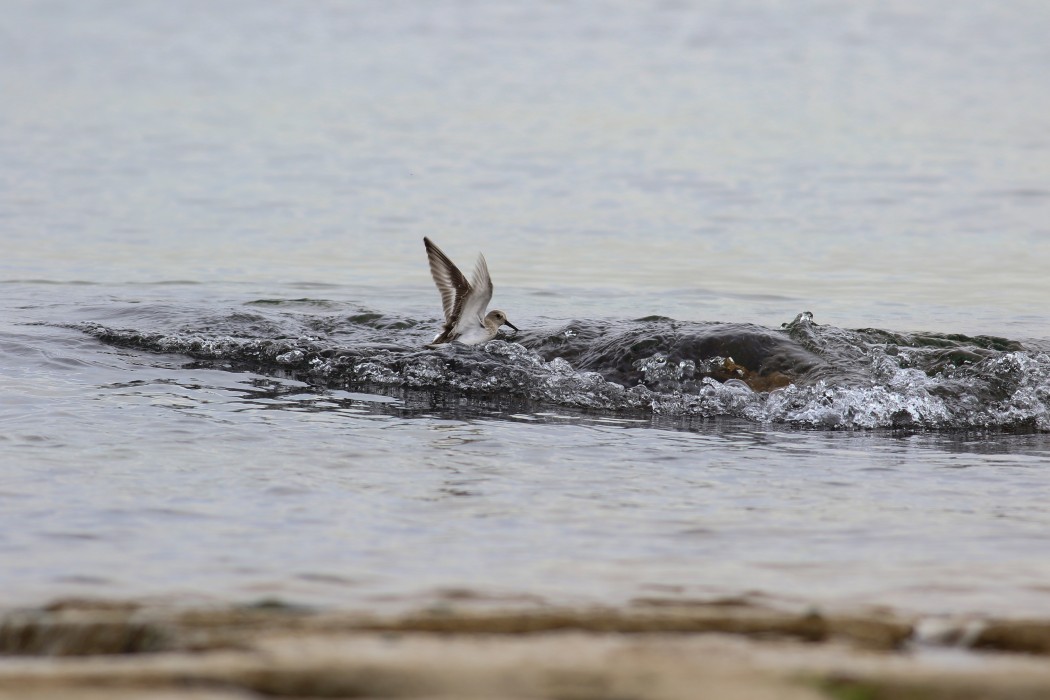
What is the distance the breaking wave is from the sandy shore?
13.3ft

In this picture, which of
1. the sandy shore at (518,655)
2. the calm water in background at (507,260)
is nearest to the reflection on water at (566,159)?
the calm water in background at (507,260)

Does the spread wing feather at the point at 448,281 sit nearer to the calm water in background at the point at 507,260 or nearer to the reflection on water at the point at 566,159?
the calm water in background at the point at 507,260

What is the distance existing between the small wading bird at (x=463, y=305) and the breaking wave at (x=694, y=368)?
0.21m

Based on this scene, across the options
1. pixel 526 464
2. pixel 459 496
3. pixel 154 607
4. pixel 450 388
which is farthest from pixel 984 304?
pixel 154 607

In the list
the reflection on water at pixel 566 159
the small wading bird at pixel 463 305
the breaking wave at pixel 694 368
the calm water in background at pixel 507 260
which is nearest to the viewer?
the calm water in background at pixel 507 260

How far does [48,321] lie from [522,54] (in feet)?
53.3

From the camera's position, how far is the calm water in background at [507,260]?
14.4 ft

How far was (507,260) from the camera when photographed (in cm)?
1236

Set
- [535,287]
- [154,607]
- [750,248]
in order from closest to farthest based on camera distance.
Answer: [154,607], [535,287], [750,248]

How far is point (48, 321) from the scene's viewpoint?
9438 mm

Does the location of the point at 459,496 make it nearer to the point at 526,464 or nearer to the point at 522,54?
the point at 526,464

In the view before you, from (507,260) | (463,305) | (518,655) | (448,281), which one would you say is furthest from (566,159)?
(518,655)

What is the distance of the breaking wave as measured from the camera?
7.29 metres

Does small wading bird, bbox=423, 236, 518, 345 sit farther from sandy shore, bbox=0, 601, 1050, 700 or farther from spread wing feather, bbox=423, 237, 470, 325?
sandy shore, bbox=0, 601, 1050, 700
